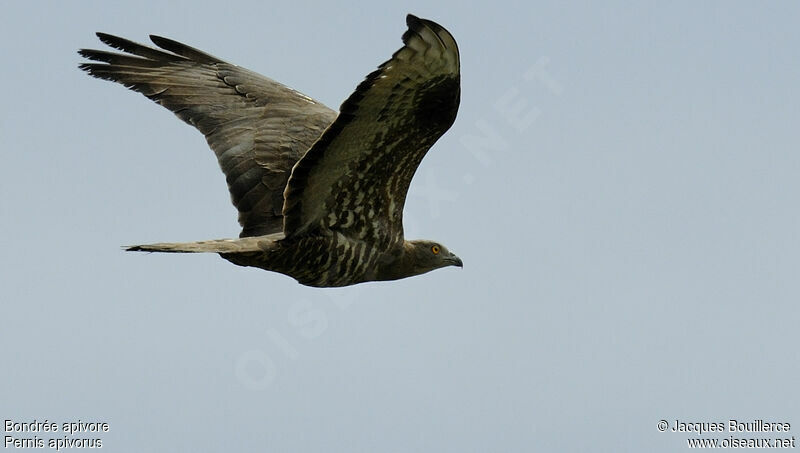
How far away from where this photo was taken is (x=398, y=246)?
13383mm

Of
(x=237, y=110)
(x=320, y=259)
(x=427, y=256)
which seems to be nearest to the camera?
(x=320, y=259)

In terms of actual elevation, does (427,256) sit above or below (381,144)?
below

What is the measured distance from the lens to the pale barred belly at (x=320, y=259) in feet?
41.8

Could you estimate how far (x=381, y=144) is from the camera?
11961 mm

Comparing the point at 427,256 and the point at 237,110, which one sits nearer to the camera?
the point at 427,256

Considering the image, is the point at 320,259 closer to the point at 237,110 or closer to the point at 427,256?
the point at 427,256

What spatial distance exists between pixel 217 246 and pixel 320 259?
4.28ft

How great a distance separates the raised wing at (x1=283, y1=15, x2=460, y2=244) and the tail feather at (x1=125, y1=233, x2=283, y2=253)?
27 cm

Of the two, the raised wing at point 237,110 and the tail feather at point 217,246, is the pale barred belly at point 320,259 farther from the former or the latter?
the raised wing at point 237,110

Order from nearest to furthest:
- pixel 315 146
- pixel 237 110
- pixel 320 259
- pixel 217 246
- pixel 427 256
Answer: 1. pixel 315 146
2. pixel 217 246
3. pixel 320 259
4. pixel 427 256
5. pixel 237 110

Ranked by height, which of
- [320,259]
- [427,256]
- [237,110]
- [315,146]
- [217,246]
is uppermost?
[237,110]

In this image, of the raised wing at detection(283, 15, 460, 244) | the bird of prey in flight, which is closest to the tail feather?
the bird of prey in flight

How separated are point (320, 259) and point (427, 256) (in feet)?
4.95

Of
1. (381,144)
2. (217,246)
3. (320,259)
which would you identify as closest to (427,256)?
(320,259)
